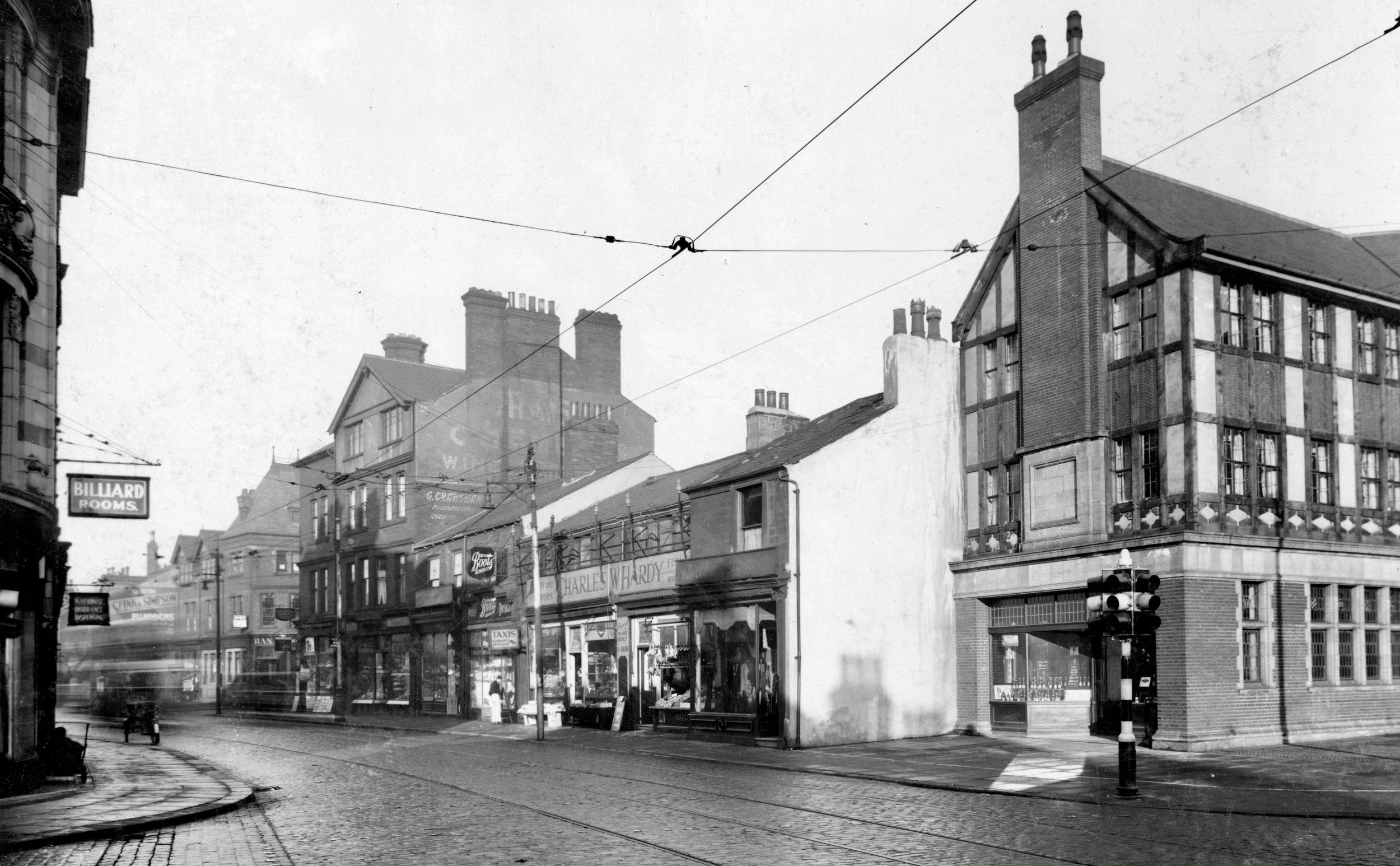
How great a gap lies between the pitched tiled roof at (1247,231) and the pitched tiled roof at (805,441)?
24.6ft

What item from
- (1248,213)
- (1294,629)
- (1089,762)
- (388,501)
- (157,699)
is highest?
(1248,213)

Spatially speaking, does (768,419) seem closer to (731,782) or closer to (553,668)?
(553,668)

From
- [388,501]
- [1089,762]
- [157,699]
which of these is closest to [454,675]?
[388,501]

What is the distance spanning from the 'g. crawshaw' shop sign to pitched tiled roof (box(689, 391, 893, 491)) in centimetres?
287

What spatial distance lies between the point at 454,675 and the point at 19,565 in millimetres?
26635

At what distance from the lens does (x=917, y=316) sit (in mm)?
31375

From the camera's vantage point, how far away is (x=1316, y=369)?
2583 cm

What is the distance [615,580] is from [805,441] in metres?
7.98

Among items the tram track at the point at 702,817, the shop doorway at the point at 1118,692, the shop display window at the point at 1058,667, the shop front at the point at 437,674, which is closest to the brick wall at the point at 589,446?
the shop front at the point at 437,674

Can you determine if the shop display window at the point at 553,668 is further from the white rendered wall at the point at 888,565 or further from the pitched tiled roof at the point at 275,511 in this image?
the pitched tiled roof at the point at 275,511

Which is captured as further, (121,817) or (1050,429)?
(1050,429)

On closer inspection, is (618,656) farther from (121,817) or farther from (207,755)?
(121,817)

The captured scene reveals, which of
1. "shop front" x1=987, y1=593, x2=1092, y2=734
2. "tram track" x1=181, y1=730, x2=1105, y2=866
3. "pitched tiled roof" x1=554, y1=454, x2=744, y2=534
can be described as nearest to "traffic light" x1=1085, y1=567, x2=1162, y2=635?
"tram track" x1=181, y1=730, x2=1105, y2=866

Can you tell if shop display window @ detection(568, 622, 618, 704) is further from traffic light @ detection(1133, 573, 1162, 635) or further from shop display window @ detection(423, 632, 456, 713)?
traffic light @ detection(1133, 573, 1162, 635)
